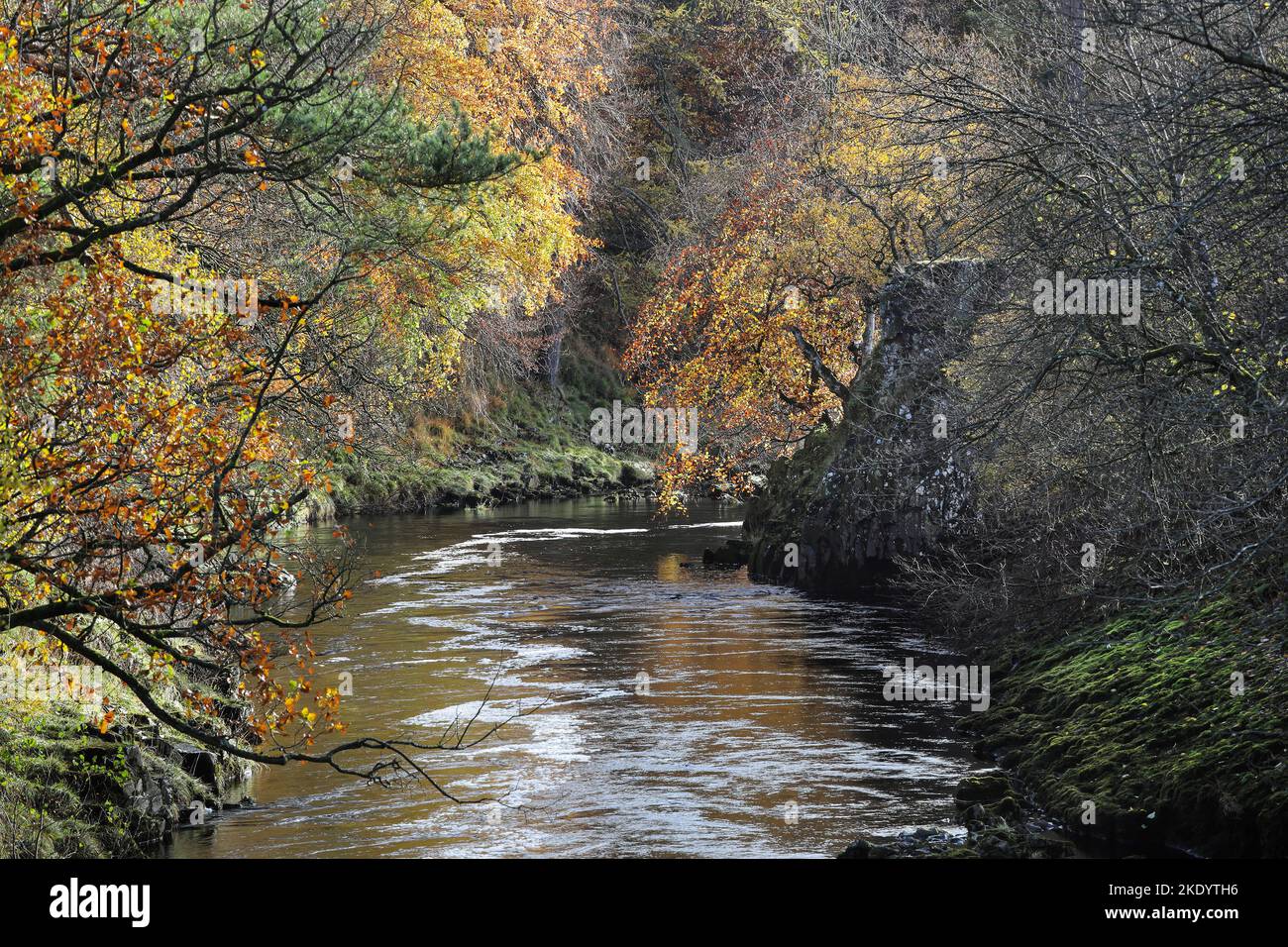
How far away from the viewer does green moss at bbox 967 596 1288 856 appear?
11773mm

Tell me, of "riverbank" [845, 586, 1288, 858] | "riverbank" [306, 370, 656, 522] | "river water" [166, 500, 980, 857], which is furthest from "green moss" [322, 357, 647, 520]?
"riverbank" [845, 586, 1288, 858]

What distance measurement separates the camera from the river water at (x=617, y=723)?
13.1m

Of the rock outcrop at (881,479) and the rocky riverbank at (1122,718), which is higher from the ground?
the rock outcrop at (881,479)

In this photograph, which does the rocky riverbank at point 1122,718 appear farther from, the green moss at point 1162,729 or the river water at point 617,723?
the river water at point 617,723

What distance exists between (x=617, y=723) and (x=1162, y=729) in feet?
20.6

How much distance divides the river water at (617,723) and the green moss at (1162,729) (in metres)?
1.03

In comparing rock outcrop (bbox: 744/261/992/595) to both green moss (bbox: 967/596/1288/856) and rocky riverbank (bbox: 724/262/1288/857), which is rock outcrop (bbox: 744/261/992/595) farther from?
green moss (bbox: 967/596/1288/856)

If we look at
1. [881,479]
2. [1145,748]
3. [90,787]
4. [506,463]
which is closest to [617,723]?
[1145,748]

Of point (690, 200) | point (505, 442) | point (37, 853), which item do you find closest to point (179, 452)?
point (37, 853)

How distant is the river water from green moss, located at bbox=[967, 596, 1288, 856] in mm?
1035

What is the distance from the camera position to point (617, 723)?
17.4 metres

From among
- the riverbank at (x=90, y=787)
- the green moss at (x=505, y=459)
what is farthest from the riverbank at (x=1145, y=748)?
the green moss at (x=505, y=459)
